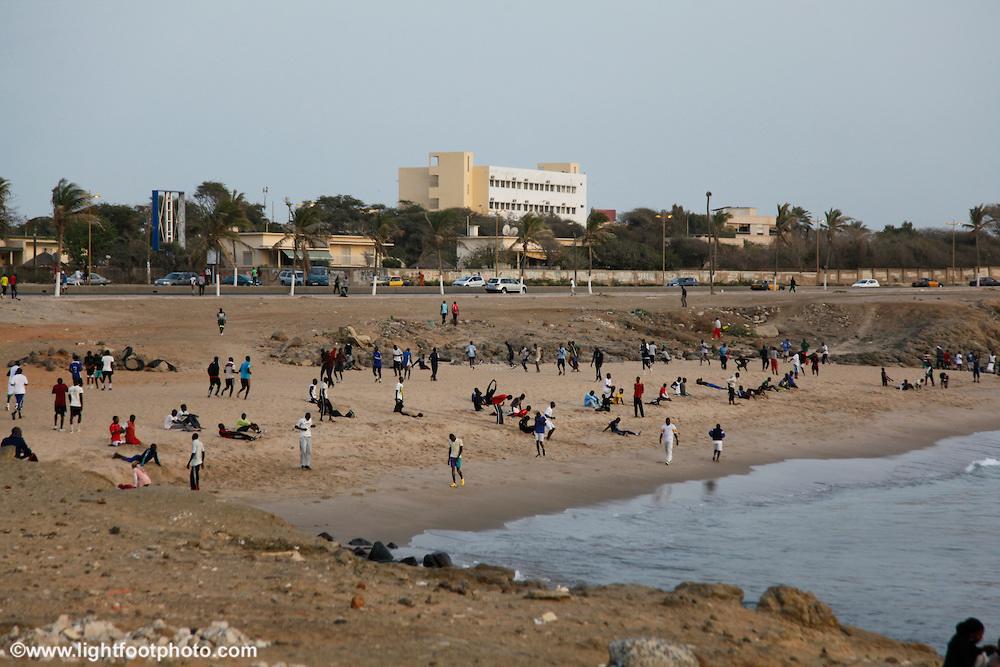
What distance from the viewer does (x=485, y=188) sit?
127062mm

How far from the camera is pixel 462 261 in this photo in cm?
9319

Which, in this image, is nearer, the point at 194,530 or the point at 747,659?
the point at 747,659

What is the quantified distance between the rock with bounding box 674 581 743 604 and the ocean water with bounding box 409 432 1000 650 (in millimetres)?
1184

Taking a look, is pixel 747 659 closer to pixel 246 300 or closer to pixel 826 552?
pixel 826 552

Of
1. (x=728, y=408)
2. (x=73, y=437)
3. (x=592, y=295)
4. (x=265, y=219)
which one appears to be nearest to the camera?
(x=73, y=437)

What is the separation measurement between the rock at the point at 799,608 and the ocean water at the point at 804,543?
133cm

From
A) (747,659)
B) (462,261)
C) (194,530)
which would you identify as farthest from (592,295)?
(747,659)

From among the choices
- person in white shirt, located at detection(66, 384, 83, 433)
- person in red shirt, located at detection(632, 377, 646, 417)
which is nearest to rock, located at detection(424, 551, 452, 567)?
person in white shirt, located at detection(66, 384, 83, 433)

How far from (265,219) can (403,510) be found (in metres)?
93.5

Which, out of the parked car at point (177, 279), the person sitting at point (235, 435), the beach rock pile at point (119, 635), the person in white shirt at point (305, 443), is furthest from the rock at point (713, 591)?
the parked car at point (177, 279)

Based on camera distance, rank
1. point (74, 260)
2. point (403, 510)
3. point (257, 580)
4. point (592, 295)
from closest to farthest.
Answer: point (257, 580)
point (403, 510)
point (592, 295)
point (74, 260)

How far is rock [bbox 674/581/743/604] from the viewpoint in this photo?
13.3 metres

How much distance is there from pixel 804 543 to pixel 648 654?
9.34 m

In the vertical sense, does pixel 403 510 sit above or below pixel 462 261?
below
